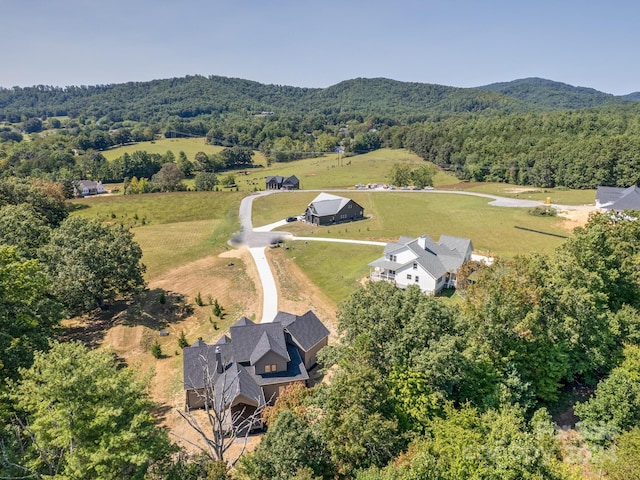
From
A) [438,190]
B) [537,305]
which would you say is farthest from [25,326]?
[438,190]

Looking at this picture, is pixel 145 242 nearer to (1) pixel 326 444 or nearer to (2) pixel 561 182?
(1) pixel 326 444

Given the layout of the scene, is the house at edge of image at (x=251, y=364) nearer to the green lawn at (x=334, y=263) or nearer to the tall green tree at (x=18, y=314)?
the tall green tree at (x=18, y=314)

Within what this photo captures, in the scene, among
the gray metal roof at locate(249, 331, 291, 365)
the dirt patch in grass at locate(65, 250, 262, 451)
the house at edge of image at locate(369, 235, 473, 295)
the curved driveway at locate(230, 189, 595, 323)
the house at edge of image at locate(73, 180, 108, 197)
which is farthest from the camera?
the house at edge of image at locate(73, 180, 108, 197)

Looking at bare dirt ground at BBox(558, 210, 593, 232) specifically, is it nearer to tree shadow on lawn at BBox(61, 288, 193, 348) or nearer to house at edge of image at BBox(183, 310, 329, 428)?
house at edge of image at BBox(183, 310, 329, 428)

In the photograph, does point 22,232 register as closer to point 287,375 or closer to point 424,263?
point 287,375

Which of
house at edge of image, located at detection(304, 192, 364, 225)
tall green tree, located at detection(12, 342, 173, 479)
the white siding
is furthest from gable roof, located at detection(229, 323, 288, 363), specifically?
house at edge of image, located at detection(304, 192, 364, 225)

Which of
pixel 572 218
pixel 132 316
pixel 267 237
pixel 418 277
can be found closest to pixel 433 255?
pixel 418 277

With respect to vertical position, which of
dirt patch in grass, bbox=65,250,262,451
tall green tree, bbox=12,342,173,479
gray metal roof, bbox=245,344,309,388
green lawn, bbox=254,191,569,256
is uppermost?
tall green tree, bbox=12,342,173,479
